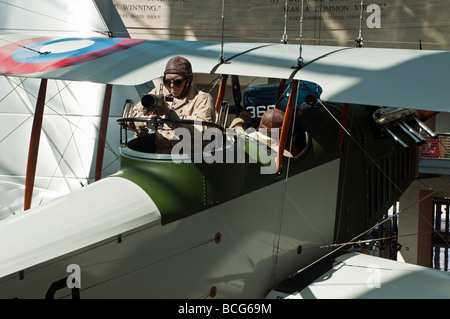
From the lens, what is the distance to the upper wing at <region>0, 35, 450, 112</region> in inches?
142

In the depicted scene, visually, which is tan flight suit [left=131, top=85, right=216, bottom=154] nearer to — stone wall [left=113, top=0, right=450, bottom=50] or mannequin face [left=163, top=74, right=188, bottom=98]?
mannequin face [left=163, top=74, right=188, bottom=98]

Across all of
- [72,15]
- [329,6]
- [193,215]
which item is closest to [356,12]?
[329,6]

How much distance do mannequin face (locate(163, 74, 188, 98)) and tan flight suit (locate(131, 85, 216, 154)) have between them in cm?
8

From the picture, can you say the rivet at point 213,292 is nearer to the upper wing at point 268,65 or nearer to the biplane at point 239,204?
the biplane at point 239,204

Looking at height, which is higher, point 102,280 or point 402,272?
point 102,280

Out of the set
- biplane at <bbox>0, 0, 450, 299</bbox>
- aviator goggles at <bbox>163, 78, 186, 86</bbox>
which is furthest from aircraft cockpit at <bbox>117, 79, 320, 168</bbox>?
aviator goggles at <bbox>163, 78, 186, 86</bbox>

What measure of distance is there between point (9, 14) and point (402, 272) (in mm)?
8441

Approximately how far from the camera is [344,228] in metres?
5.00

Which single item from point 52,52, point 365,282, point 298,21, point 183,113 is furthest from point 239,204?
point 298,21

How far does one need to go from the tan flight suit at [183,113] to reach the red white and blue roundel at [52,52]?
2.21m

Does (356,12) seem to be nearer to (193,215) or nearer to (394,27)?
(394,27)

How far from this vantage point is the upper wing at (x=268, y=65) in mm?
3605

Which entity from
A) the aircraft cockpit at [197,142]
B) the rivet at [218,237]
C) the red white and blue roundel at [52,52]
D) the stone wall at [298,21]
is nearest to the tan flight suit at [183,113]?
the aircraft cockpit at [197,142]

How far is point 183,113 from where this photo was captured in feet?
12.5
